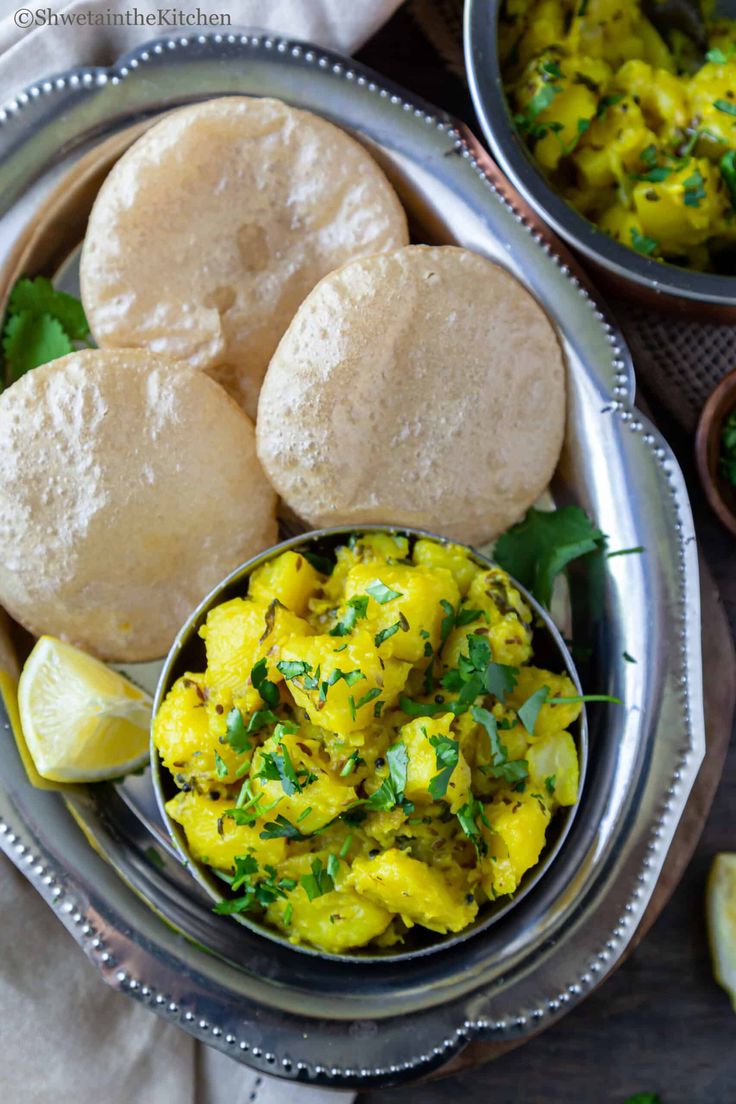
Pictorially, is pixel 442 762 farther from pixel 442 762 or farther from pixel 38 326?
pixel 38 326

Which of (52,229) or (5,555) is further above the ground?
(52,229)

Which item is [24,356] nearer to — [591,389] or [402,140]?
[402,140]

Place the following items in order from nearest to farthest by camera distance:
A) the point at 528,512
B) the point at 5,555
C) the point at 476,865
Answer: the point at 476,865 < the point at 5,555 < the point at 528,512

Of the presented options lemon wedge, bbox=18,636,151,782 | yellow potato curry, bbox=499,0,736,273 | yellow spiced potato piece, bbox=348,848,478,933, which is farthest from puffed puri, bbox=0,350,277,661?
yellow potato curry, bbox=499,0,736,273

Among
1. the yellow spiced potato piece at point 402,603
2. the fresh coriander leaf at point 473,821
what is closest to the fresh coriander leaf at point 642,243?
the yellow spiced potato piece at point 402,603

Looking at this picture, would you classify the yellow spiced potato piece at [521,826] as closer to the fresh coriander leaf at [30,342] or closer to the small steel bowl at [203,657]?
the small steel bowl at [203,657]

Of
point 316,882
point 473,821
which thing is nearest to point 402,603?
point 473,821

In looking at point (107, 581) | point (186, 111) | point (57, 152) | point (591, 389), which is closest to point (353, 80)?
point (186, 111)
